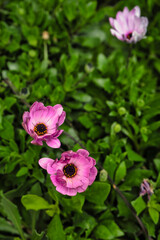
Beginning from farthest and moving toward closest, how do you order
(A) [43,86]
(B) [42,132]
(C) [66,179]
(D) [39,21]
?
(D) [39,21]
(A) [43,86]
(B) [42,132]
(C) [66,179]

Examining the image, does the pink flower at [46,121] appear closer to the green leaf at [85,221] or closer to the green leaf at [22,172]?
the green leaf at [22,172]

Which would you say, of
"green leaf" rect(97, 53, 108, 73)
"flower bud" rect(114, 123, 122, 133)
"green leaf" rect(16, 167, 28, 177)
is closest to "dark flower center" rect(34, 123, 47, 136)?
"green leaf" rect(16, 167, 28, 177)

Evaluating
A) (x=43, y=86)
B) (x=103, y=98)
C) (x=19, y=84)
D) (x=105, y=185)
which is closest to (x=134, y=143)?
(x=103, y=98)

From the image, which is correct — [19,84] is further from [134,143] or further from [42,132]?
[134,143]

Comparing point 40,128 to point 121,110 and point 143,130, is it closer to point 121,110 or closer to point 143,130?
point 121,110

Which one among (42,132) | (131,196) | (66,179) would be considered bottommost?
(131,196)

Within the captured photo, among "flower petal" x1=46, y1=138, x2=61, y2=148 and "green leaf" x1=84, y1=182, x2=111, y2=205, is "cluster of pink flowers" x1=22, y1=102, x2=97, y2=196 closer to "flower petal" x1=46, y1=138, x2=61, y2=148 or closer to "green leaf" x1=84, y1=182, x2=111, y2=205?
"flower petal" x1=46, y1=138, x2=61, y2=148

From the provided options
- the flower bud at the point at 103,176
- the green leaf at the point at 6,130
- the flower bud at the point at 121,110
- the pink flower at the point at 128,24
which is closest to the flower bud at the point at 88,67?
the pink flower at the point at 128,24
